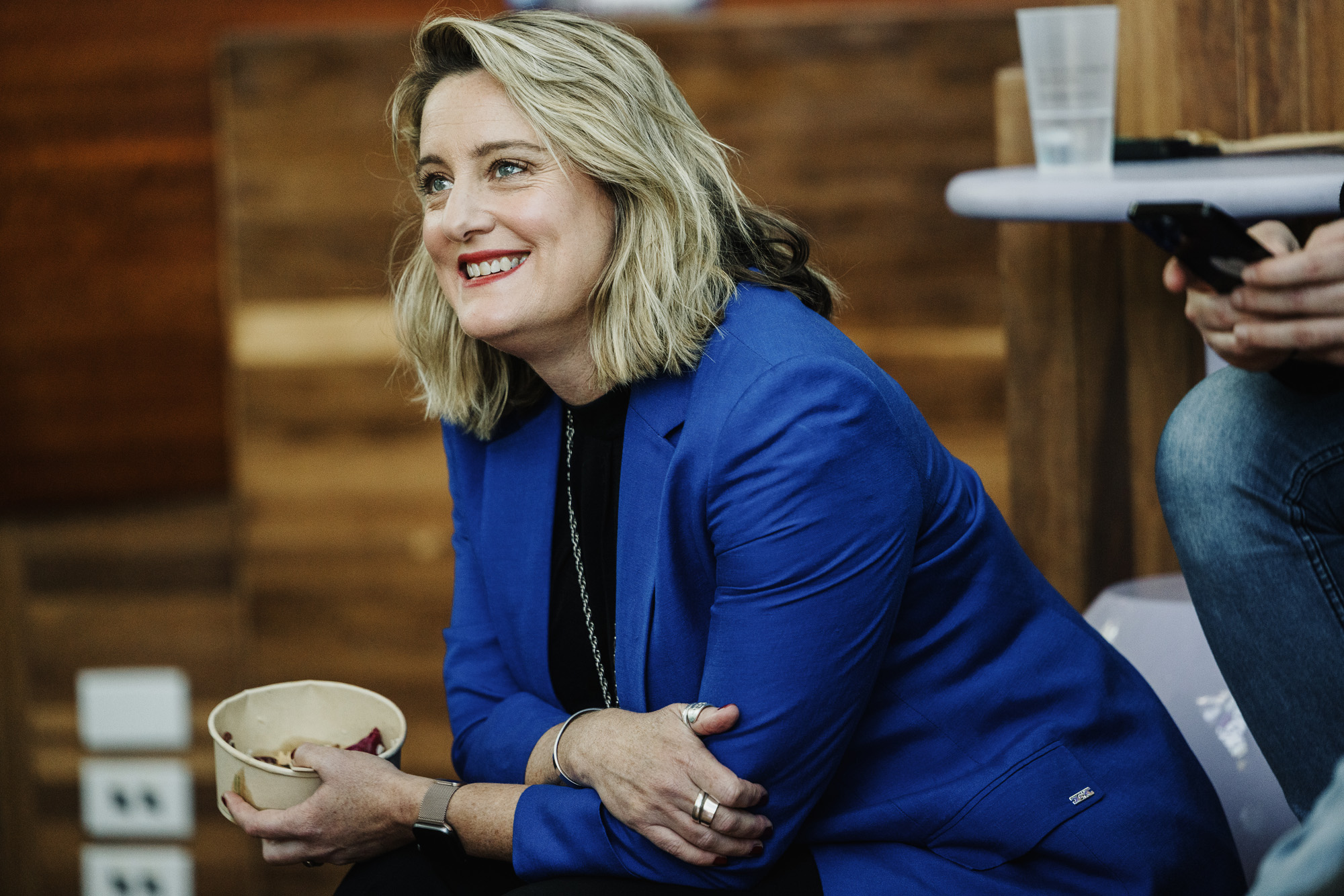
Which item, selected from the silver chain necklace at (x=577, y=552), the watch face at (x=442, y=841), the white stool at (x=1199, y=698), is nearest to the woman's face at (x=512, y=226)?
the silver chain necklace at (x=577, y=552)

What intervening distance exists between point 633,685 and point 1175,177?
704mm

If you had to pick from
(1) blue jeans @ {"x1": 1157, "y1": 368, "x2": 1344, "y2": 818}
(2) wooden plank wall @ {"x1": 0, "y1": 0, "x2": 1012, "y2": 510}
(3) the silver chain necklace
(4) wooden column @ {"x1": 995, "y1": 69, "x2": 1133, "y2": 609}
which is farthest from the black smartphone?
(2) wooden plank wall @ {"x1": 0, "y1": 0, "x2": 1012, "y2": 510}

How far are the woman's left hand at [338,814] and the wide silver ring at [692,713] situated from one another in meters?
0.29

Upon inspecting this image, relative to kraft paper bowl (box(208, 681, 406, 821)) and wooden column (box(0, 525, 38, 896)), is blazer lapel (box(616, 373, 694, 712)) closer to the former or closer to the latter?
kraft paper bowl (box(208, 681, 406, 821))

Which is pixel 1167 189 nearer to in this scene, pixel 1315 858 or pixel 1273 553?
pixel 1273 553

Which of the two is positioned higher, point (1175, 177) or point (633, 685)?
point (1175, 177)

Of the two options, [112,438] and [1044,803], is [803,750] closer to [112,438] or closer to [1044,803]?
[1044,803]

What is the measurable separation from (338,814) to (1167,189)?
3.08ft

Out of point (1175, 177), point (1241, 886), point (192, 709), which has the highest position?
point (1175, 177)

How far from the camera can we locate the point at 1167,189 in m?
1.20

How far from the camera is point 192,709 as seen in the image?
2617 millimetres

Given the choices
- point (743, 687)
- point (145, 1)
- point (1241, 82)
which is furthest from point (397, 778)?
point (145, 1)

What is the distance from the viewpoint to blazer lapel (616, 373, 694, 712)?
3.67 feet

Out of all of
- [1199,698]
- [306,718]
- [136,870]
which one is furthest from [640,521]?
[136,870]
